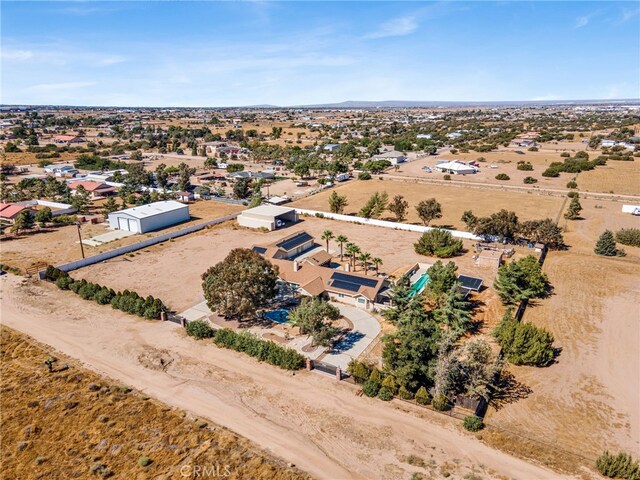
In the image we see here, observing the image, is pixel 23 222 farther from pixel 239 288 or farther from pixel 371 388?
pixel 371 388

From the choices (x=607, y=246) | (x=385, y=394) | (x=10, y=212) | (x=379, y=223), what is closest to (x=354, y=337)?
(x=385, y=394)

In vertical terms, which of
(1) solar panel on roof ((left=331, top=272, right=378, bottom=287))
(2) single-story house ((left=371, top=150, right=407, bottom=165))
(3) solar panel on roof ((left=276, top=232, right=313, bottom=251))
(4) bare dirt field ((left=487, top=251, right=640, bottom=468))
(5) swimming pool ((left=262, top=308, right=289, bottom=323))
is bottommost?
(4) bare dirt field ((left=487, top=251, right=640, bottom=468))

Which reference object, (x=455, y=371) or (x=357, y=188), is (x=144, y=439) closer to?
(x=455, y=371)

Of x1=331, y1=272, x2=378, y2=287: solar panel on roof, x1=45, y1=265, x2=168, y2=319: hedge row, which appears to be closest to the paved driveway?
x1=331, y1=272, x2=378, y2=287: solar panel on roof

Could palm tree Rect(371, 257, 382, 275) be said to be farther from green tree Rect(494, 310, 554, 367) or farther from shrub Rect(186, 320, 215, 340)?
shrub Rect(186, 320, 215, 340)

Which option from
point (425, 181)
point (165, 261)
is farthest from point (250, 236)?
point (425, 181)

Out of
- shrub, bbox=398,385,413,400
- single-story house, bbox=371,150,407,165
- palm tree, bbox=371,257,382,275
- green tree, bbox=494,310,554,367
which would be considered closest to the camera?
shrub, bbox=398,385,413,400
